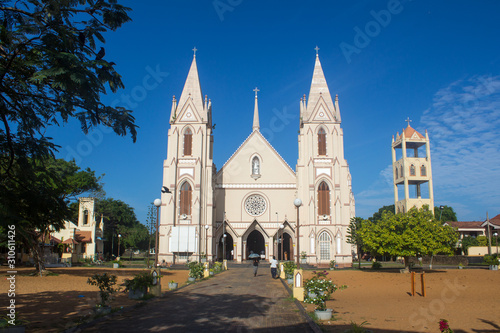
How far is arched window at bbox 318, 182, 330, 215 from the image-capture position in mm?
44750

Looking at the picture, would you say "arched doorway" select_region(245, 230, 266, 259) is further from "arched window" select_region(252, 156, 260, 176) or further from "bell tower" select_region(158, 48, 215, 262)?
"bell tower" select_region(158, 48, 215, 262)

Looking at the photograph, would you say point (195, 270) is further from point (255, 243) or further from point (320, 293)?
point (255, 243)

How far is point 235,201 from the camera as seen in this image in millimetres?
48062

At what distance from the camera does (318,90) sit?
4841 centimetres

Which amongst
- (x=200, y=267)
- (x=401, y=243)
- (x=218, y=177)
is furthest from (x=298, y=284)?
(x=218, y=177)

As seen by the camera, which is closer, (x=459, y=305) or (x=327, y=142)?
(x=459, y=305)

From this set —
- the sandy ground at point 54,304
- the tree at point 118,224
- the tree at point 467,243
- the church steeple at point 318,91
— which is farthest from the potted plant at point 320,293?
the tree at point 118,224

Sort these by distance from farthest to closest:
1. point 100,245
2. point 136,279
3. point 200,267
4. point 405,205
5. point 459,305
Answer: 1. point 100,245
2. point 405,205
3. point 200,267
4. point 136,279
5. point 459,305

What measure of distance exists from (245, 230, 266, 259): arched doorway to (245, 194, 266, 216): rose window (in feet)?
12.9

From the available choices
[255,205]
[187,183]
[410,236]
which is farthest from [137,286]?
[255,205]

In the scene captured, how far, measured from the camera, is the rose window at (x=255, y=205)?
157 feet

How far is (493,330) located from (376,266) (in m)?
27.1

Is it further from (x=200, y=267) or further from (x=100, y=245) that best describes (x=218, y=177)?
(x=200, y=267)

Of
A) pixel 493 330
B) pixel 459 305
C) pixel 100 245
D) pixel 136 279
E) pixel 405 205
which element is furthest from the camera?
pixel 100 245
